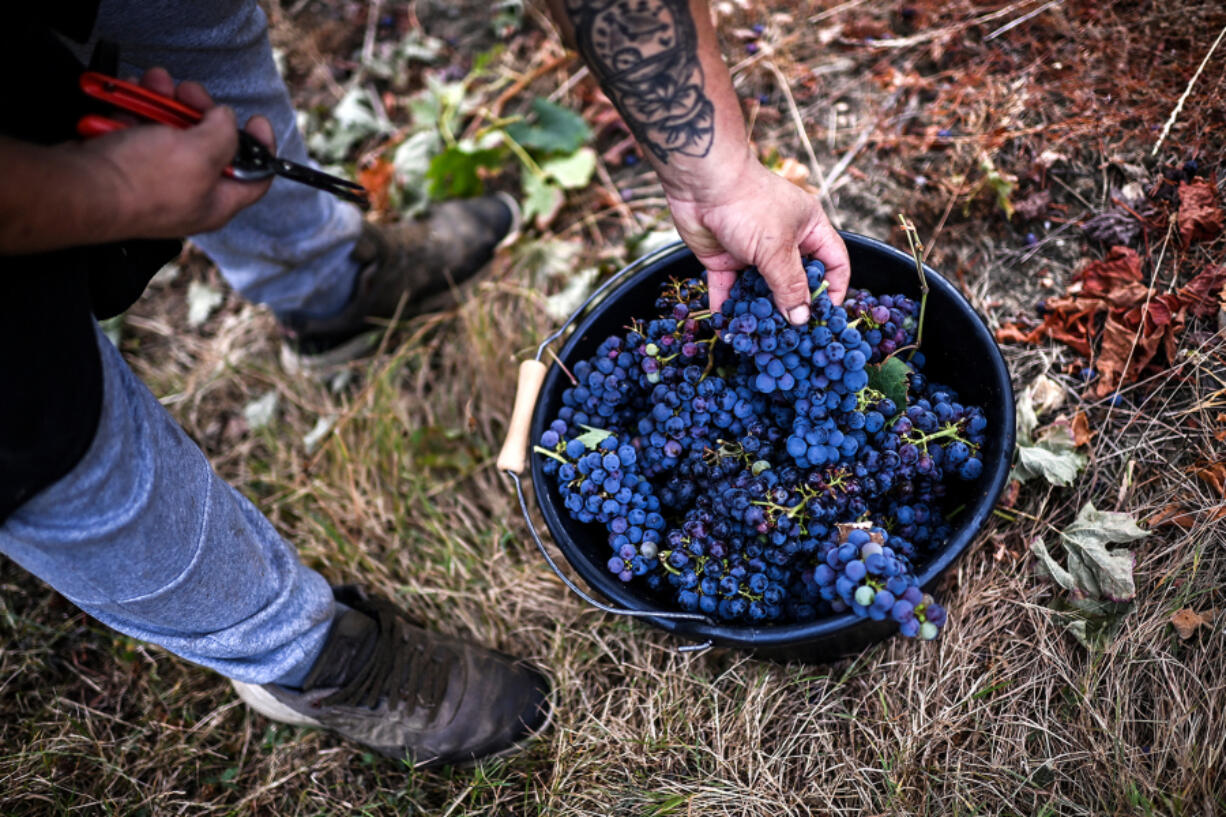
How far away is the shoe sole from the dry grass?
0.11 feet

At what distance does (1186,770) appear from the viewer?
58.9 inches

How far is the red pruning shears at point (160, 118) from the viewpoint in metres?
1.15

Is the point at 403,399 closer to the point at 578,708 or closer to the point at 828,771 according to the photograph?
the point at 578,708

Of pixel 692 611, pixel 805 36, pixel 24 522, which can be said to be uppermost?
pixel 24 522

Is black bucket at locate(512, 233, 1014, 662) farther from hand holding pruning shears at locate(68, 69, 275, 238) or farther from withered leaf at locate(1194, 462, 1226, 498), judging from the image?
hand holding pruning shears at locate(68, 69, 275, 238)

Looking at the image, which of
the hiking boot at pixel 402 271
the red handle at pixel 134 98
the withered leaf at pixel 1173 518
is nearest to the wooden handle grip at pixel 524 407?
the red handle at pixel 134 98

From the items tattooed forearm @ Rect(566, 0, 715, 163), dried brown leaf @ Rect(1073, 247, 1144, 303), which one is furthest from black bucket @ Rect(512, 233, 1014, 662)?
dried brown leaf @ Rect(1073, 247, 1144, 303)

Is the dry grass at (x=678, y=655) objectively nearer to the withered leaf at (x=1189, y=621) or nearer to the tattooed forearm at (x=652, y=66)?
the withered leaf at (x=1189, y=621)

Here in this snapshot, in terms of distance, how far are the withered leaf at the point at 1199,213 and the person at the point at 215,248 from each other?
3.71 feet

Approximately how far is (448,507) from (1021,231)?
6.64ft

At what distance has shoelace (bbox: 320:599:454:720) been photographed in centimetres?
180

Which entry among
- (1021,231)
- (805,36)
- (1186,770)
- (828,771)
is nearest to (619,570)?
(828,771)

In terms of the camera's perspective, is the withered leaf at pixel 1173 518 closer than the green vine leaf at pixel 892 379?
No

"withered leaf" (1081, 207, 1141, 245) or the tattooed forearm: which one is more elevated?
the tattooed forearm
